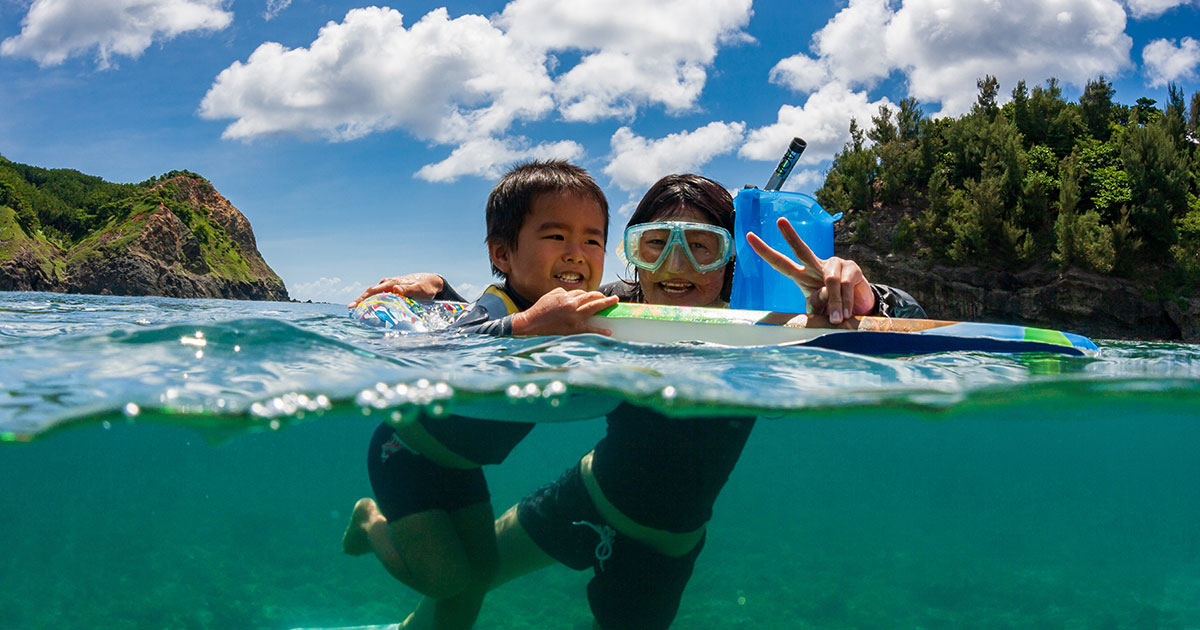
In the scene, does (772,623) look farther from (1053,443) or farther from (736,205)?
(736,205)

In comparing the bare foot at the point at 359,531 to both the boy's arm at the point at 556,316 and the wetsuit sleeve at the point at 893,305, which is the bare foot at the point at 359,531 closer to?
the boy's arm at the point at 556,316

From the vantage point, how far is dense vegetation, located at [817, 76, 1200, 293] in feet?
78.3

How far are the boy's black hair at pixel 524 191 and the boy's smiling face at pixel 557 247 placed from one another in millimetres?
46

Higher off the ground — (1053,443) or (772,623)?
(1053,443)

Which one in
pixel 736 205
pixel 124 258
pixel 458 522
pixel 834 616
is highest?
pixel 124 258

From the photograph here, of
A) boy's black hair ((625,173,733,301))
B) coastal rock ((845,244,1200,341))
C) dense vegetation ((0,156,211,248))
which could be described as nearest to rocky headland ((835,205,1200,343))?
coastal rock ((845,244,1200,341))

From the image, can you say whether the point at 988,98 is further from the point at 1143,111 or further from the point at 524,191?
the point at 524,191

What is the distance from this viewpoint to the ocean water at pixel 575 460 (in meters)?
3.71

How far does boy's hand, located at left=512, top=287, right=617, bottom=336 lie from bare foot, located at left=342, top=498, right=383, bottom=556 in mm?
2347

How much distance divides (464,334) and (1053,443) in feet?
26.3

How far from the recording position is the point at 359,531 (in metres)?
5.03

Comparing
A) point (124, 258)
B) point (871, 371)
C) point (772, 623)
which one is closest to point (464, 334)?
point (871, 371)

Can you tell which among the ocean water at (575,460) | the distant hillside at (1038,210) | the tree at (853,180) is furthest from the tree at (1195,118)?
the ocean water at (575,460)

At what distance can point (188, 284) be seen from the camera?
8769cm
